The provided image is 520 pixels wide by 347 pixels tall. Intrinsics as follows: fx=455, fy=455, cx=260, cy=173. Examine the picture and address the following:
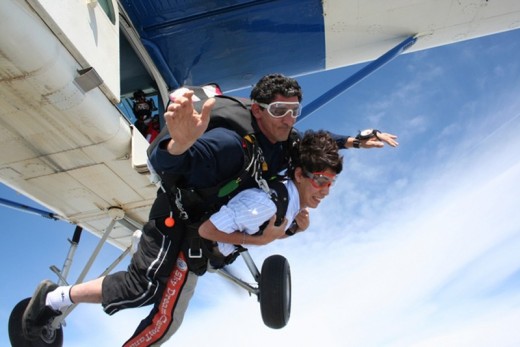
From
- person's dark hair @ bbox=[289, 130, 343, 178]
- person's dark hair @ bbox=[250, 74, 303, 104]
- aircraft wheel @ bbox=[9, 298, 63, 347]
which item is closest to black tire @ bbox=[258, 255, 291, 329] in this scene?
person's dark hair @ bbox=[289, 130, 343, 178]

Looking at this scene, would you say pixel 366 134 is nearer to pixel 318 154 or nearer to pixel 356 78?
pixel 318 154

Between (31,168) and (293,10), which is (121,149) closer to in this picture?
(31,168)

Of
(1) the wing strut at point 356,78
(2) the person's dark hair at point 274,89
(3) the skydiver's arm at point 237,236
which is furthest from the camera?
(1) the wing strut at point 356,78

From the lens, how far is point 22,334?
3.26m

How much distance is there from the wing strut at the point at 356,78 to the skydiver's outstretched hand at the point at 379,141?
54.0 inches

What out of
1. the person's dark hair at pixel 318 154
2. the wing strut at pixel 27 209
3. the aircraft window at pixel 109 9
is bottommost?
the person's dark hair at pixel 318 154

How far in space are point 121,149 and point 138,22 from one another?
2.11 m

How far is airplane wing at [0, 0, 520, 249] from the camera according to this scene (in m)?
3.20

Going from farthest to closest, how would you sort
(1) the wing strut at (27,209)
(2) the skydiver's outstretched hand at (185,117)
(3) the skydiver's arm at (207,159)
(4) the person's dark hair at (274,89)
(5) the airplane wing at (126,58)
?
(1) the wing strut at (27,209)
(5) the airplane wing at (126,58)
(4) the person's dark hair at (274,89)
(3) the skydiver's arm at (207,159)
(2) the skydiver's outstretched hand at (185,117)

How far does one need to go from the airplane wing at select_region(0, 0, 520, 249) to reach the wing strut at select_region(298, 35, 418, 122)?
0.19 metres

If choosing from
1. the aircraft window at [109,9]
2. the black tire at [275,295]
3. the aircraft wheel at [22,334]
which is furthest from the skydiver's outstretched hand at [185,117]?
the aircraft window at [109,9]

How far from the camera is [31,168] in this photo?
13.9 ft

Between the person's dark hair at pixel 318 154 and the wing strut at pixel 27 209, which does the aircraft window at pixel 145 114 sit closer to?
the wing strut at pixel 27 209

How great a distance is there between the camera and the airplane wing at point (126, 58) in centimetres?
320
